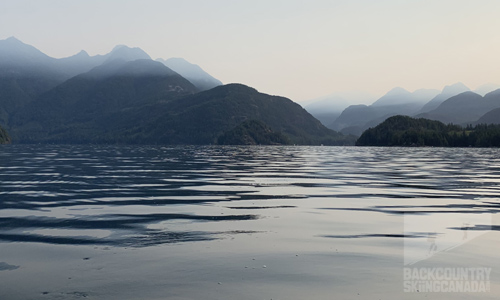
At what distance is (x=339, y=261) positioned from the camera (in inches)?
587

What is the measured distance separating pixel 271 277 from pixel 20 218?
15411 mm

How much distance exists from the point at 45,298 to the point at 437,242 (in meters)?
13.3

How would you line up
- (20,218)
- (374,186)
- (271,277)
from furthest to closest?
(374,186) → (20,218) → (271,277)

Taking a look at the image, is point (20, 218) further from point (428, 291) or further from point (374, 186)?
point (374, 186)

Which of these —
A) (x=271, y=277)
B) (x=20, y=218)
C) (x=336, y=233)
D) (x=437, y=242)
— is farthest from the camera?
(x=20, y=218)

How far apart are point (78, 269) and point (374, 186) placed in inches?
1193

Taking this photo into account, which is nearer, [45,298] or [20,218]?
[45,298]

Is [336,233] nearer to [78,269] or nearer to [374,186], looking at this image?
[78,269]

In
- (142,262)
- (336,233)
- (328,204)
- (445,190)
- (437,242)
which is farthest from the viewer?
(445,190)

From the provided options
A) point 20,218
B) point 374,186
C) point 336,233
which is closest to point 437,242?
point 336,233

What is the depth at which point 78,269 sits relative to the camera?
13.8 meters

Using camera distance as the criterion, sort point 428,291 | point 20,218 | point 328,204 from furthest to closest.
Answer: point 328,204, point 20,218, point 428,291

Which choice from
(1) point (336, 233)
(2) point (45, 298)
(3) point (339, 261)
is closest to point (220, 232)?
(1) point (336, 233)

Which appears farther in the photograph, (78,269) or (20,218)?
(20,218)
